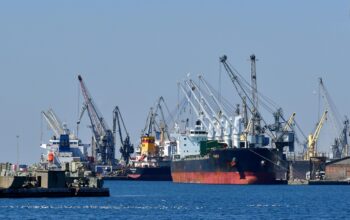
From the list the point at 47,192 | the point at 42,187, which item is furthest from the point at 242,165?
the point at 47,192

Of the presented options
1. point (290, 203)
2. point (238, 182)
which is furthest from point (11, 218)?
point (238, 182)

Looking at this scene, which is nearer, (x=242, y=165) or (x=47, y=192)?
(x=47, y=192)

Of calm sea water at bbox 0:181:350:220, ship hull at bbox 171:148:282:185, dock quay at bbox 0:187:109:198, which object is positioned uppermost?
ship hull at bbox 171:148:282:185

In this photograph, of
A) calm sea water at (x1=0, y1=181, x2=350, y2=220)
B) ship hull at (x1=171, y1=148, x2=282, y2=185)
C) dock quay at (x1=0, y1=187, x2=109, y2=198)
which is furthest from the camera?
ship hull at (x1=171, y1=148, x2=282, y2=185)

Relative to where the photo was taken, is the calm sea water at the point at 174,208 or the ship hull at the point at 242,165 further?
the ship hull at the point at 242,165

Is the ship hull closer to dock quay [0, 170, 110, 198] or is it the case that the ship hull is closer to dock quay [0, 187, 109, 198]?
dock quay [0, 187, 109, 198]

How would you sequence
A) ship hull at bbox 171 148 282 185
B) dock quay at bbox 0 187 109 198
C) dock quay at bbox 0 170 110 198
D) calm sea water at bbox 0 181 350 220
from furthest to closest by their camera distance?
ship hull at bbox 171 148 282 185 < dock quay at bbox 0 170 110 198 < dock quay at bbox 0 187 109 198 < calm sea water at bbox 0 181 350 220

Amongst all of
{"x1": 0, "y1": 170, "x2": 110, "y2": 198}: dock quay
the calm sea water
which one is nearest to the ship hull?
the calm sea water

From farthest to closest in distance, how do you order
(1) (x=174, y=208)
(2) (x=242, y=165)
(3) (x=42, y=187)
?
(2) (x=242, y=165) < (3) (x=42, y=187) < (1) (x=174, y=208)

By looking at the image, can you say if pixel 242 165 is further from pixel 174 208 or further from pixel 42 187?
pixel 174 208

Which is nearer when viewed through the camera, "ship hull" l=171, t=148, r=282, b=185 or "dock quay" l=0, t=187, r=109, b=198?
"dock quay" l=0, t=187, r=109, b=198

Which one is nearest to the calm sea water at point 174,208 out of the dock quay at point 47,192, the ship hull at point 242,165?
the dock quay at point 47,192

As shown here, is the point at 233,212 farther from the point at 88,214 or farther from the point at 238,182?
the point at 238,182

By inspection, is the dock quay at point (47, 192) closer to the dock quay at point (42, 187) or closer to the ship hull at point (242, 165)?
the dock quay at point (42, 187)
